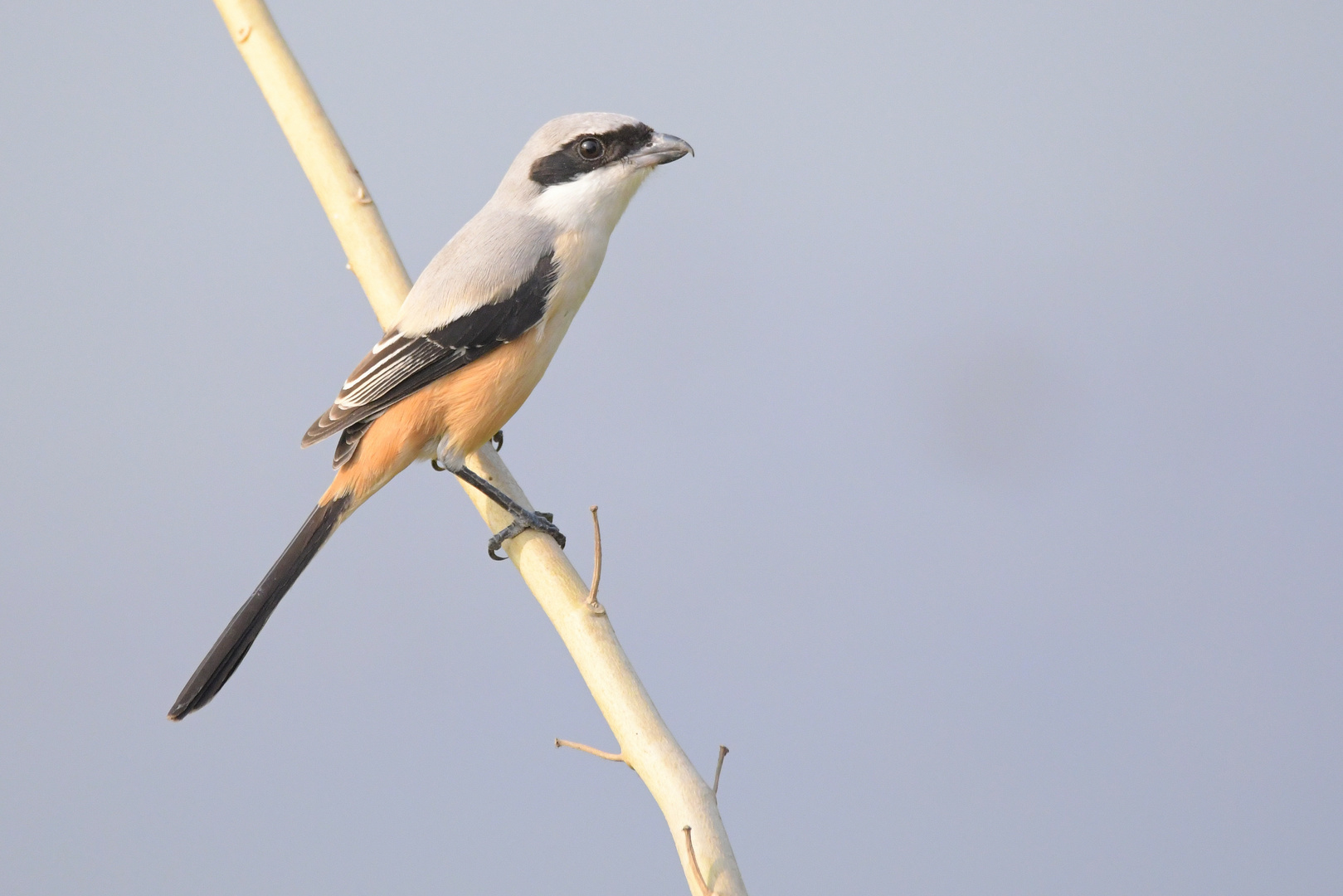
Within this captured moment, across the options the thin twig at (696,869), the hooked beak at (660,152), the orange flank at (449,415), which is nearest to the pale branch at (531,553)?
the thin twig at (696,869)

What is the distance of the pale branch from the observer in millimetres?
1082

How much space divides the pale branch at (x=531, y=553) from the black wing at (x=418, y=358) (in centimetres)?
11

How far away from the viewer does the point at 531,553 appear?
4.74ft

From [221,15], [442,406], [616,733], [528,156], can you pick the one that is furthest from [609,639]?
[221,15]

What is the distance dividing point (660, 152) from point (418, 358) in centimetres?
43

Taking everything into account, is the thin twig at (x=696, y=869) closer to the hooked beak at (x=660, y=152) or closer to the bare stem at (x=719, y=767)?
the bare stem at (x=719, y=767)

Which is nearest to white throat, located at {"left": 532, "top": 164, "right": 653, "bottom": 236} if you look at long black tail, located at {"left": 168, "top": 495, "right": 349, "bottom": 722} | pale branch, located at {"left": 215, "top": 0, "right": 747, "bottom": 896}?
pale branch, located at {"left": 215, "top": 0, "right": 747, "bottom": 896}

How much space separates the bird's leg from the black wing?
119 mm

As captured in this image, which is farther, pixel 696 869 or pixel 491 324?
pixel 491 324

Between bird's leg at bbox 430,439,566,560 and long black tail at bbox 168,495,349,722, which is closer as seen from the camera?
long black tail at bbox 168,495,349,722

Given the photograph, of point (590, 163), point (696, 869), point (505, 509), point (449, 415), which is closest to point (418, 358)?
point (449, 415)

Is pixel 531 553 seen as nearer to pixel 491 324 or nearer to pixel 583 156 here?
pixel 491 324

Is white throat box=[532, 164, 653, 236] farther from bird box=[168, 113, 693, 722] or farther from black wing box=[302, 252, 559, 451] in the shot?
black wing box=[302, 252, 559, 451]

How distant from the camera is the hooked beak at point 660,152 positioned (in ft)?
5.00
